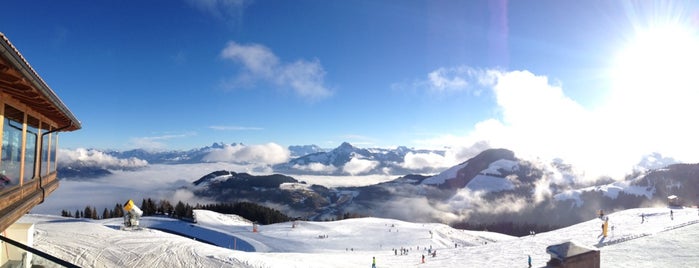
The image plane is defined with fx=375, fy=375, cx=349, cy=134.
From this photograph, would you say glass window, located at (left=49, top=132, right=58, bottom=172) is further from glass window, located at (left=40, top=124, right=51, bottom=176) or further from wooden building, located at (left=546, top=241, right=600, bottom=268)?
wooden building, located at (left=546, top=241, right=600, bottom=268)

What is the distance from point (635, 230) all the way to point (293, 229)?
2342 inches

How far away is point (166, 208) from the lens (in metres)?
104

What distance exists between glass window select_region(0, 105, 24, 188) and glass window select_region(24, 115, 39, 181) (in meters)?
0.76

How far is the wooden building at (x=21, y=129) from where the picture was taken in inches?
231

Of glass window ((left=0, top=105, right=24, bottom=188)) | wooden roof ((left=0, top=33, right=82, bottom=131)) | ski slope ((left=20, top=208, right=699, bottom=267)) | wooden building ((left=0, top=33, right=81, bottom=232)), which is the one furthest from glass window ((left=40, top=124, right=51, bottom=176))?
ski slope ((left=20, top=208, right=699, bottom=267))

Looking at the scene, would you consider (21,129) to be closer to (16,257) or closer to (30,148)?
(30,148)

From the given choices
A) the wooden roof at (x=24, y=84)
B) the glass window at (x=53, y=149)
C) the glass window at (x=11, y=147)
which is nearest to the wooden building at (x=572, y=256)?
the wooden roof at (x=24, y=84)

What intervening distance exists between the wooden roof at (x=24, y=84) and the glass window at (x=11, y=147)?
1.21ft

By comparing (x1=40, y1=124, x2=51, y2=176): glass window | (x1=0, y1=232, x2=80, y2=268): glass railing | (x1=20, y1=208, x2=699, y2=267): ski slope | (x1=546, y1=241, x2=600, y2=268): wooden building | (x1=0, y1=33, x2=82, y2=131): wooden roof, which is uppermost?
(x1=0, y1=33, x2=82, y2=131): wooden roof

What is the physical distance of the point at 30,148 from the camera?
9312 millimetres

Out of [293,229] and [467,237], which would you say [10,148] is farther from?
[467,237]

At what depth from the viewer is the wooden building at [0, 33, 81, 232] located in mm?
5864

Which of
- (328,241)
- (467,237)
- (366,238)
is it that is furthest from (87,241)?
(467,237)

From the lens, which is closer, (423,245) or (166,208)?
(423,245)
